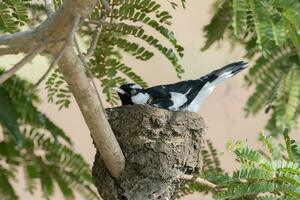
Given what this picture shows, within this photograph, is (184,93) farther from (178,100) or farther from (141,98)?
(141,98)

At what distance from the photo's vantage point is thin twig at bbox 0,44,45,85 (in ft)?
7.50

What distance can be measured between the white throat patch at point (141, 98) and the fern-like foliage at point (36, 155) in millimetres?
414

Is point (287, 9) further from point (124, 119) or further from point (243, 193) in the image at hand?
point (124, 119)

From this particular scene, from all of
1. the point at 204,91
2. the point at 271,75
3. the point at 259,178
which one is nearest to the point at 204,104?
the point at 271,75

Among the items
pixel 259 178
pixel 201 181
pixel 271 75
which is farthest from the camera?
pixel 271 75

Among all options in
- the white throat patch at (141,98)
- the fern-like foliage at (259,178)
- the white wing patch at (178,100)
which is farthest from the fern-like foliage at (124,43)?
the fern-like foliage at (259,178)

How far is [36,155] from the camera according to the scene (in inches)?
163

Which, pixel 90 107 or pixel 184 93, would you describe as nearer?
pixel 90 107

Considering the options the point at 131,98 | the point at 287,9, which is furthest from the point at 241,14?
the point at 131,98

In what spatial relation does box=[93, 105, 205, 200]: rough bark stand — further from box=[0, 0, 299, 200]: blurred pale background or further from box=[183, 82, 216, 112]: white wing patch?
box=[0, 0, 299, 200]: blurred pale background

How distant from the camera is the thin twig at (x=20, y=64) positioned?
2.29 metres

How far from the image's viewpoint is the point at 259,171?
301cm

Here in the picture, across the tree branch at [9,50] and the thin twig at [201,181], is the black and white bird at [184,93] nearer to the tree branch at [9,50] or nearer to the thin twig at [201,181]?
the thin twig at [201,181]

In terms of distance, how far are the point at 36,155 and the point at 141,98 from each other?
622mm
